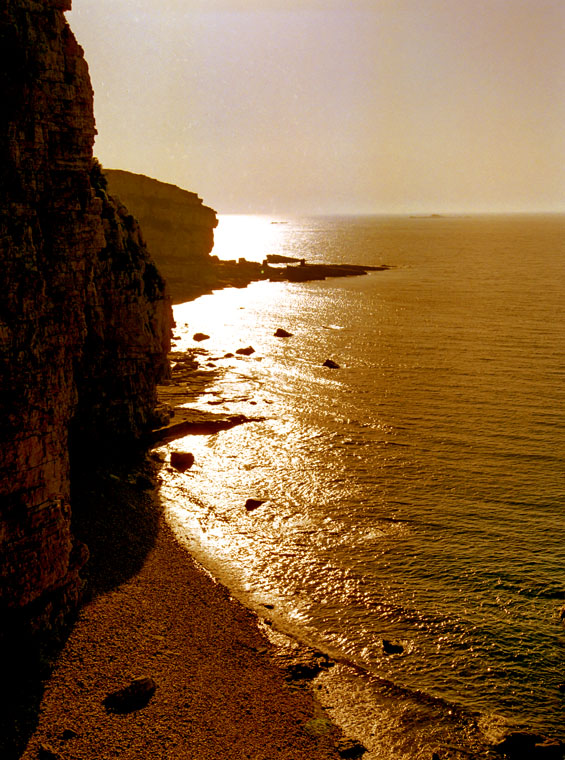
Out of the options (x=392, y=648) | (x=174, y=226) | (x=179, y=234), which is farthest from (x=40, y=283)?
(x=179, y=234)

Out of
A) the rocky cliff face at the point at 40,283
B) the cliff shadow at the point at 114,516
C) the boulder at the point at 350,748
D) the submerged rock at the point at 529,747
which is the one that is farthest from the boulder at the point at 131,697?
the submerged rock at the point at 529,747

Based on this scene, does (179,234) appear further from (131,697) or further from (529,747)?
(529,747)

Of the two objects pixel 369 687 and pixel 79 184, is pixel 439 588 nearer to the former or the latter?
pixel 369 687

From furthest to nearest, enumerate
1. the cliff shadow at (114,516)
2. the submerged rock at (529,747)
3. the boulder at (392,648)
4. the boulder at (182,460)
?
the boulder at (182,460) → the cliff shadow at (114,516) → the boulder at (392,648) → the submerged rock at (529,747)

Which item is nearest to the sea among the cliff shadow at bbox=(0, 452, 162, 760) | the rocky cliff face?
the cliff shadow at bbox=(0, 452, 162, 760)

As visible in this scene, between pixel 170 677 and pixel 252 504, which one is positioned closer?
pixel 170 677

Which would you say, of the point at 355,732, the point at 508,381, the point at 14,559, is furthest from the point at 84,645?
the point at 508,381

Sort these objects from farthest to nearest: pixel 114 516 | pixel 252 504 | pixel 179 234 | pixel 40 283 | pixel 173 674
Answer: pixel 179 234, pixel 252 504, pixel 114 516, pixel 173 674, pixel 40 283

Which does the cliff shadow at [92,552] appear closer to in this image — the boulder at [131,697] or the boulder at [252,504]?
the boulder at [131,697]
